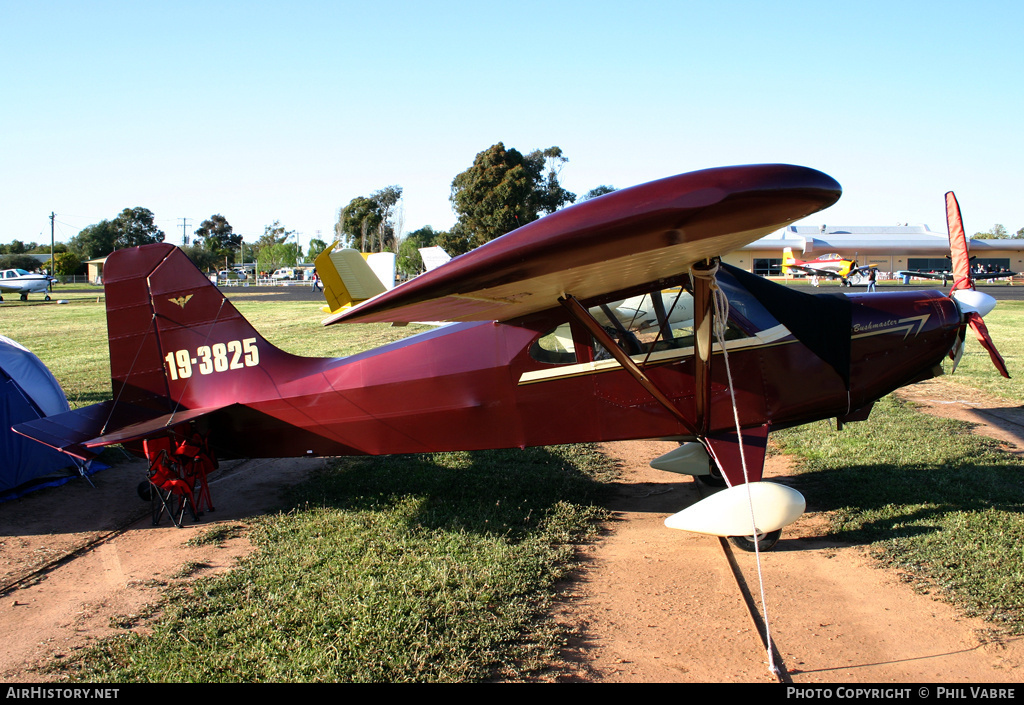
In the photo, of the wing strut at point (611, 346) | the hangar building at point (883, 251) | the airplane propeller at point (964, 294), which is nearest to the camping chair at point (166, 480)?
the wing strut at point (611, 346)

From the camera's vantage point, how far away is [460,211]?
56844mm

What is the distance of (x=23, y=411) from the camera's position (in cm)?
691

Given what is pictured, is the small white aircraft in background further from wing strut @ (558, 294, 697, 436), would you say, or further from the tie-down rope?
the tie-down rope

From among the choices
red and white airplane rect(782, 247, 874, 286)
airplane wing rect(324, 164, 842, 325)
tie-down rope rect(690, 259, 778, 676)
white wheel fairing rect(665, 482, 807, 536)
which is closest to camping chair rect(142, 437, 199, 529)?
airplane wing rect(324, 164, 842, 325)

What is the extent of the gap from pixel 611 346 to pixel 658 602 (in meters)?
1.83

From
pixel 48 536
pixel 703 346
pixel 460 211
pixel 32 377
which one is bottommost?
pixel 48 536

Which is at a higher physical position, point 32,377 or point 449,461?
point 32,377

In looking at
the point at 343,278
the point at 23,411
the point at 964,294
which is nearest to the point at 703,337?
the point at 964,294

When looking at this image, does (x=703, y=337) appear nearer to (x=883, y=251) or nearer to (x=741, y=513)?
(x=741, y=513)

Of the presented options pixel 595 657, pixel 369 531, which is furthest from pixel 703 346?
pixel 369 531
